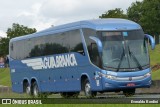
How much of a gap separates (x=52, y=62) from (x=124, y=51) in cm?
574

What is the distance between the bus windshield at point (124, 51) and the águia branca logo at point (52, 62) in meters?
2.59

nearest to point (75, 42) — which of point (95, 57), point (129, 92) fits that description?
point (95, 57)

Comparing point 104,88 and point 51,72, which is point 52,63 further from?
point 104,88

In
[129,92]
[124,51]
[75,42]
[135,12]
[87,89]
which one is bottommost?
[129,92]

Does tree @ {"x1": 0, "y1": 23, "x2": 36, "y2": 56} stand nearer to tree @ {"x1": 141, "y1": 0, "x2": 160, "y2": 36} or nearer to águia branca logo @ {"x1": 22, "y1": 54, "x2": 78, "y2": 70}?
tree @ {"x1": 141, "y1": 0, "x2": 160, "y2": 36}

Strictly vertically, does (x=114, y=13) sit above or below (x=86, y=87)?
above

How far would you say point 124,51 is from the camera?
26.6m

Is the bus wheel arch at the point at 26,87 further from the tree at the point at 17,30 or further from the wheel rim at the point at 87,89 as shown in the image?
the tree at the point at 17,30

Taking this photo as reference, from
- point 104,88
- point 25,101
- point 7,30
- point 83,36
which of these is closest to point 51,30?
point 83,36

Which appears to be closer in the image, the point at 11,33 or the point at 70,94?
the point at 70,94

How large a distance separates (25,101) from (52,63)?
50.5ft

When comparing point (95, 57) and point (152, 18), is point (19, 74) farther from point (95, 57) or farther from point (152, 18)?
point (152, 18)

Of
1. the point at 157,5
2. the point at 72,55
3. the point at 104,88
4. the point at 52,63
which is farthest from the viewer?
the point at 157,5

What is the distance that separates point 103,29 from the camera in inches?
1062
